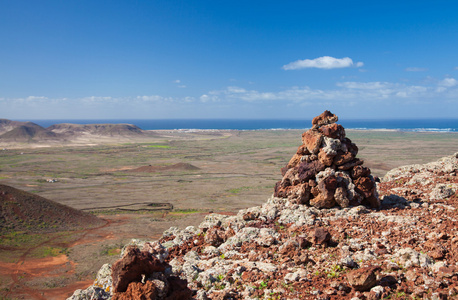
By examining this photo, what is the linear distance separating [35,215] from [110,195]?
52.6 ft

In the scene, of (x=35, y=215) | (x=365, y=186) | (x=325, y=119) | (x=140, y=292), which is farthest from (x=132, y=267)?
(x=35, y=215)

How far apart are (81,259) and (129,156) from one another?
76848 mm

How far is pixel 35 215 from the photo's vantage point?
34688 millimetres

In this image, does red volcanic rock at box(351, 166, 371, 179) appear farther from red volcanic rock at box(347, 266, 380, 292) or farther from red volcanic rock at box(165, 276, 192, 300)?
red volcanic rock at box(165, 276, 192, 300)

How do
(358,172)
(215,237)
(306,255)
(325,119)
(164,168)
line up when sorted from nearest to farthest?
1. (306,255)
2. (215,237)
3. (358,172)
4. (325,119)
5. (164,168)

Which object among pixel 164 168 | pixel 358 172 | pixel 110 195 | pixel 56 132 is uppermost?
pixel 56 132

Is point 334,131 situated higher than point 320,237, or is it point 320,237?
point 334,131

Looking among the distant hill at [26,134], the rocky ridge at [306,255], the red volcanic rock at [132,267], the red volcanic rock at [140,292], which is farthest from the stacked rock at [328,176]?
the distant hill at [26,134]

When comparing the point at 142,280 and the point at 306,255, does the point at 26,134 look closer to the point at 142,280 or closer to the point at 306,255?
the point at 142,280

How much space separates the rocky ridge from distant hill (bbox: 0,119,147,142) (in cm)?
15222

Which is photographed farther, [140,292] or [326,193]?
[326,193]

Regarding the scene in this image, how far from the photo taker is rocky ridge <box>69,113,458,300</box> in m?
8.42

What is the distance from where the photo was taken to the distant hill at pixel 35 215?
108ft

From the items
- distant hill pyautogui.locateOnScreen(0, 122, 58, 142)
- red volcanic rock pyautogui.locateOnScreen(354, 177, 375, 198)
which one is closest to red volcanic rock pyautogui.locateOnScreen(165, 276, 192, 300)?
red volcanic rock pyautogui.locateOnScreen(354, 177, 375, 198)
